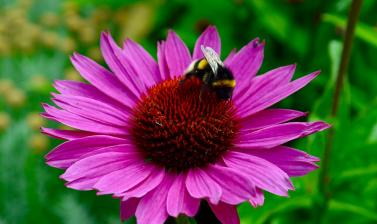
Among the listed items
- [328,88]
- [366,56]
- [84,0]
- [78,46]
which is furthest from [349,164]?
[78,46]

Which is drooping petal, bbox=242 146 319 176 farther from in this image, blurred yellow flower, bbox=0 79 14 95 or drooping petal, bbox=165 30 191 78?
blurred yellow flower, bbox=0 79 14 95

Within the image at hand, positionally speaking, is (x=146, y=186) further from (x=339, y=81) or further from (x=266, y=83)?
(x=339, y=81)

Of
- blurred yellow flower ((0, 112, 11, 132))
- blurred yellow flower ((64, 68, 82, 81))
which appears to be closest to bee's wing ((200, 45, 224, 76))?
blurred yellow flower ((0, 112, 11, 132))

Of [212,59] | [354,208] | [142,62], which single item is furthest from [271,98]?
[354,208]

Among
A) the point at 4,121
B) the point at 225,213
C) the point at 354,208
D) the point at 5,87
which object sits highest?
the point at 5,87

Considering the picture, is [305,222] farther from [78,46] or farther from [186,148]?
[78,46]

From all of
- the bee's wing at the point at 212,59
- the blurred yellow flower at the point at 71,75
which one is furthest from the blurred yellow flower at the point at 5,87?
the bee's wing at the point at 212,59
